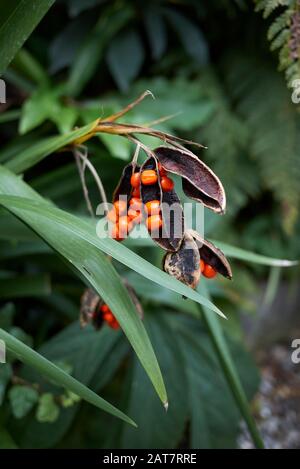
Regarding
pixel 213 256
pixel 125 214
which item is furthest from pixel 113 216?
pixel 213 256

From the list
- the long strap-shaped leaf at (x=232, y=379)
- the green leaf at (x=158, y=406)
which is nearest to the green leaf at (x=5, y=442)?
the green leaf at (x=158, y=406)

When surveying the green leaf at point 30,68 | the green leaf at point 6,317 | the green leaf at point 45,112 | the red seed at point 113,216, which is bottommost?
the green leaf at point 6,317

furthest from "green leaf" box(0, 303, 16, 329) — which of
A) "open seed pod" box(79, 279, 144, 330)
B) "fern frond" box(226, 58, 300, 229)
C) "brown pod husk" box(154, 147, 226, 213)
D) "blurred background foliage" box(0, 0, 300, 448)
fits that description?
"fern frond" box(226, 58, 300, 229)

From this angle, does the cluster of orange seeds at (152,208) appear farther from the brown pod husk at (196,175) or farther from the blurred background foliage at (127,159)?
the blurred background foliage at (127,159)

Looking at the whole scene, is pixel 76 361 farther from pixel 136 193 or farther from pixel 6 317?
pixel 136 193

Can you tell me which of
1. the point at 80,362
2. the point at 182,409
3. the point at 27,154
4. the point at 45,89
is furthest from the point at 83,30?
the point at 182,409
